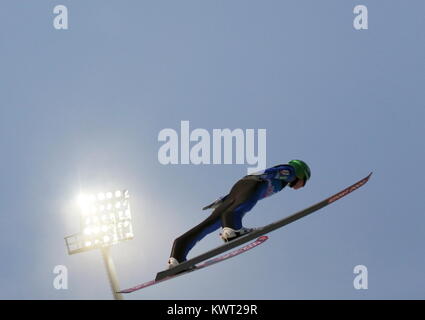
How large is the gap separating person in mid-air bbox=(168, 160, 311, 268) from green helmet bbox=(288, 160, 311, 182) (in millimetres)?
506

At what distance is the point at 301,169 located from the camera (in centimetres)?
1464

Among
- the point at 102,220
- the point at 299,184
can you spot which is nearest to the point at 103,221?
the point at 102,220

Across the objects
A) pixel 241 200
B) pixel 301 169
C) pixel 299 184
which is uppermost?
pixel 301 169

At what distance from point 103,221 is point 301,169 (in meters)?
16.1

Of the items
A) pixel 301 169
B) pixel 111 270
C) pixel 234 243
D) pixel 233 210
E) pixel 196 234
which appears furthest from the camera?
pixel 111 270

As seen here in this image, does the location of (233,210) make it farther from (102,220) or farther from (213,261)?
(102,220)

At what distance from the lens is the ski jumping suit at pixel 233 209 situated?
42.9 feet

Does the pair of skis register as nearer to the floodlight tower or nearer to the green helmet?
the green helmet

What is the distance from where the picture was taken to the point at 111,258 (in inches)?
1133

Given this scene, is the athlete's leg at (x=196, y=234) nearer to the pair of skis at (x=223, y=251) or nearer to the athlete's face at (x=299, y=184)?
the pair of skis at (x=223, y=251)

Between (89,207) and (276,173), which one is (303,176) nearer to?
(276,173)

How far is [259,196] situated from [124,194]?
16.9 meters

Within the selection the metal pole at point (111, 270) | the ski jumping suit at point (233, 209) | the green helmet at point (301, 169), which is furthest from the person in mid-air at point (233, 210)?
the metal pole at point (111, 270)

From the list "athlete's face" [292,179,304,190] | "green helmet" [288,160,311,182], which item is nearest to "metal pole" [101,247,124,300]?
"athlete's face" [292,179,304,190]
